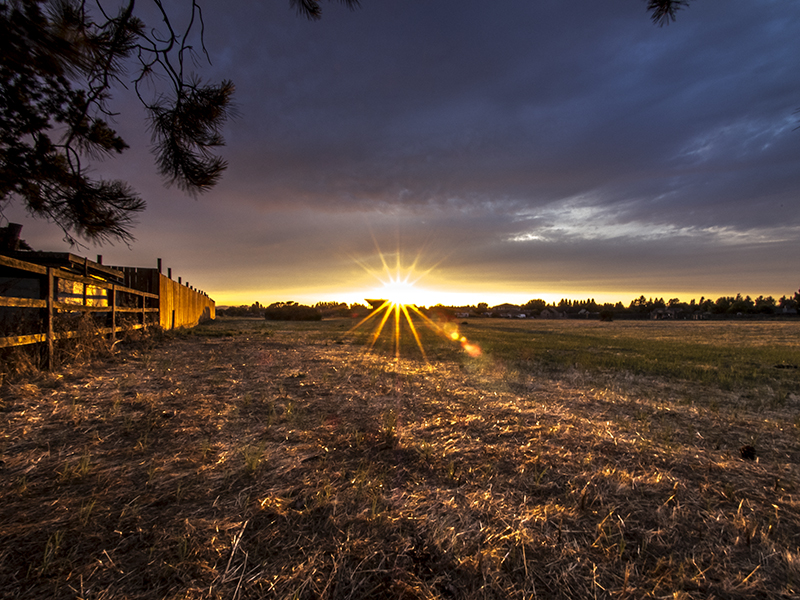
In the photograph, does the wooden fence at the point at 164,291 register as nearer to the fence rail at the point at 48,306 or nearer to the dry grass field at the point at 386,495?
the fence rail at the point at 48,306

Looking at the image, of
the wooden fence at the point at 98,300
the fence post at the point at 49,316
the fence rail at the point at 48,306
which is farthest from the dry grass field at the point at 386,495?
the wooden fence at the point at 98,300

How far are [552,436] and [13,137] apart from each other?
789 cm

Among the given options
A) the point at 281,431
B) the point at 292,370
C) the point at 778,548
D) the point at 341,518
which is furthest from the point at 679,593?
the point at 292,370

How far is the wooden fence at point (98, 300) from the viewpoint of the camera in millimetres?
5381

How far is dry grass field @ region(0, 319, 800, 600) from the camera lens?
179 cm

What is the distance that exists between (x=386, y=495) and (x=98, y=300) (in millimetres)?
12619

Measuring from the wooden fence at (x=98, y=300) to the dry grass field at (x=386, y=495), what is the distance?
112 centimetres

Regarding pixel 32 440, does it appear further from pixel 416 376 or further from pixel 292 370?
pixel 416 376

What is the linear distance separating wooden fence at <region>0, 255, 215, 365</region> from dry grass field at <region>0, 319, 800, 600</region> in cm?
112

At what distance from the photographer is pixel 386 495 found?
2580 millimetres

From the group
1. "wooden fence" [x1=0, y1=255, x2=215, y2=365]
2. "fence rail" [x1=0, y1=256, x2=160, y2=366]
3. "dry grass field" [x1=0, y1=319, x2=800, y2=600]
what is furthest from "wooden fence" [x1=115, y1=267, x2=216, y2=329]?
"dry grass field" [x1=0, y1=319, x2=800, y2=600]

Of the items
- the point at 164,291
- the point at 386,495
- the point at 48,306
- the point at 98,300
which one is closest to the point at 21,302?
the point at 48,306

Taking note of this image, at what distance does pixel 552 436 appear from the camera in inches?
151

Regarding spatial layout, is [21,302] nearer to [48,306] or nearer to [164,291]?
[48,306]
